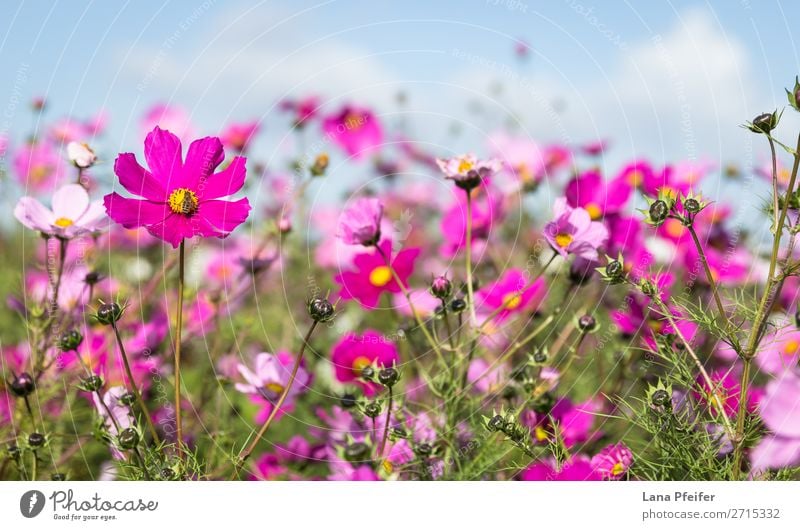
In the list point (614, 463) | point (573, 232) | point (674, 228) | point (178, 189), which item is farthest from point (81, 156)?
point (674, 228)

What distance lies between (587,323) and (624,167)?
10.8 inches

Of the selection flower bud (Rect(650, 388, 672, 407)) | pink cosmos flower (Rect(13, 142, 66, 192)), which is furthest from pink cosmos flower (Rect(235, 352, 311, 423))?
pink cosmos flower (Rect(13, 142, 66, 192))

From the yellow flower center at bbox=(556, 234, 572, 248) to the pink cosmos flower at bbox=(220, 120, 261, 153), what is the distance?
0.60 meters

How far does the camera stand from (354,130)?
119 centimetres

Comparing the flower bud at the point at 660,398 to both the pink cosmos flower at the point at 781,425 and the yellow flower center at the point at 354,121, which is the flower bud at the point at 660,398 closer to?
the pink cosmos flower at the point at 781,425

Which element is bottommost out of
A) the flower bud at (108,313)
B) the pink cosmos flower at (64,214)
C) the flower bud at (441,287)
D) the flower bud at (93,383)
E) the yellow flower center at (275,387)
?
the yellow flower center at (275,387)

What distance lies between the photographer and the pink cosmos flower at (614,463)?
0.71 meters

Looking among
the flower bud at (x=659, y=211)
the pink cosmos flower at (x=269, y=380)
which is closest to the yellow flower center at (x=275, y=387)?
the pink cosmos flower at (x=269, y=380)

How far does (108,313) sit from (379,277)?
0.32m

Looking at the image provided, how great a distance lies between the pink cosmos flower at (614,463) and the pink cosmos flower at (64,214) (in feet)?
1.72

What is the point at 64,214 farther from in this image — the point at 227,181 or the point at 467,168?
the point at 467,168

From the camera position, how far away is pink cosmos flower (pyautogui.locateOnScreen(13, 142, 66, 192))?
1371mm
